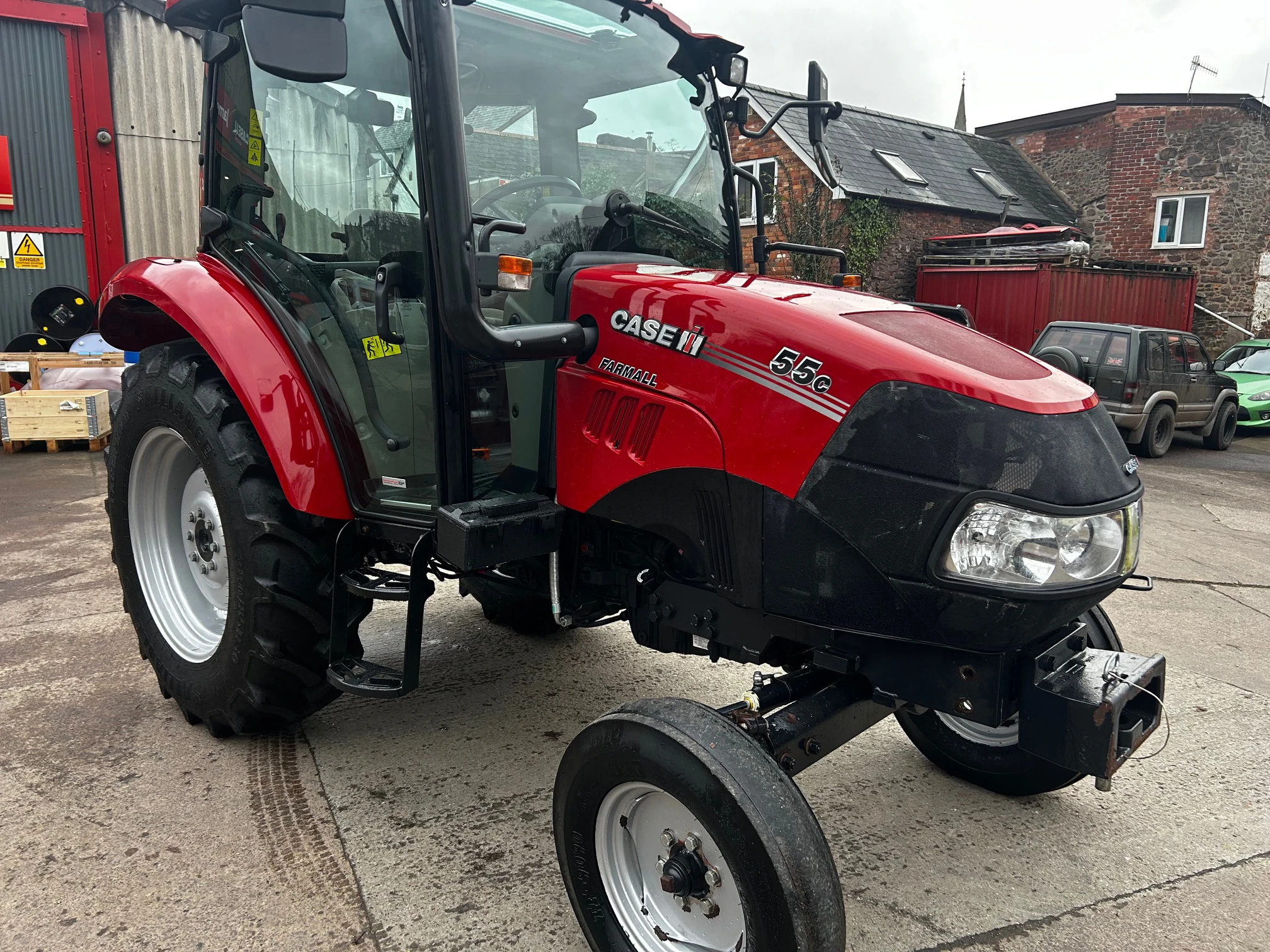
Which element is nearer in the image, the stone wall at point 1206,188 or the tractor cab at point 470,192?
the tractor cab at point 470,192

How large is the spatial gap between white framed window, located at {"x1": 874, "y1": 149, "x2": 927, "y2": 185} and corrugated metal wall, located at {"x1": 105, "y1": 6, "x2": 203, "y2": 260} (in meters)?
12.0

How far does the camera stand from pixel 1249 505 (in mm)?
8094

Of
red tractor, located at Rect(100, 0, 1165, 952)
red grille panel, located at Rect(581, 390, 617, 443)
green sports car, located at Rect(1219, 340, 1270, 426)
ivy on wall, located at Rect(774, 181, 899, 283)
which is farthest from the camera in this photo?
ivy on wall, located at Rect(774, 181, 899, 283)

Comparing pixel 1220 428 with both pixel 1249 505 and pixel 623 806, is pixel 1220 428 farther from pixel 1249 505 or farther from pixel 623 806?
pixel 623 806

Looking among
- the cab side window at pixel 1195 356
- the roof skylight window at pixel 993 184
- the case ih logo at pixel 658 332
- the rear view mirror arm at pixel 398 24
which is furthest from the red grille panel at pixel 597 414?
the roof skylight window at pixel 993 184

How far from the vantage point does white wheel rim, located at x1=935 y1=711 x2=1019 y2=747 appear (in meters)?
2.78

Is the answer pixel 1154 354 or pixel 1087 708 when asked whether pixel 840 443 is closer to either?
pixel 1087 708

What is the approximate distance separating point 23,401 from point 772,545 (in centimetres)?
798

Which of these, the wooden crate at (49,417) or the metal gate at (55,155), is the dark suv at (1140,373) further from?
the metal gate at (55,155)

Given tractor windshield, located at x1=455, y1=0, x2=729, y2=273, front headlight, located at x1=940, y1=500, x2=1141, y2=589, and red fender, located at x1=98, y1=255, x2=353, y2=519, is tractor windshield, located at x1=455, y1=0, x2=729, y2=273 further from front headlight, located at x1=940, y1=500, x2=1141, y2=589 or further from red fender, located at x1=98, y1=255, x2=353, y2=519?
front headlight, located at x1=940, y1=500, x2=1141, y2=589

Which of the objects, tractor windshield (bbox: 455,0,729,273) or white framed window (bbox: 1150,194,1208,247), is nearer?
tractor windshield (bbox: 455,0,729,273)

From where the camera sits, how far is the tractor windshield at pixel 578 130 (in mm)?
2479

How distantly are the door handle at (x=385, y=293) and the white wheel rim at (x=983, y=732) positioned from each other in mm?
1824

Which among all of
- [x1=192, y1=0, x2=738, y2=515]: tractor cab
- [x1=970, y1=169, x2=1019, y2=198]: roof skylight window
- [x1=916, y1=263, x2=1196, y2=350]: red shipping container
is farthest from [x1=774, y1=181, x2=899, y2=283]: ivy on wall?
[x1=192, y1=0, x2=738, y2=515]: tractor cab
